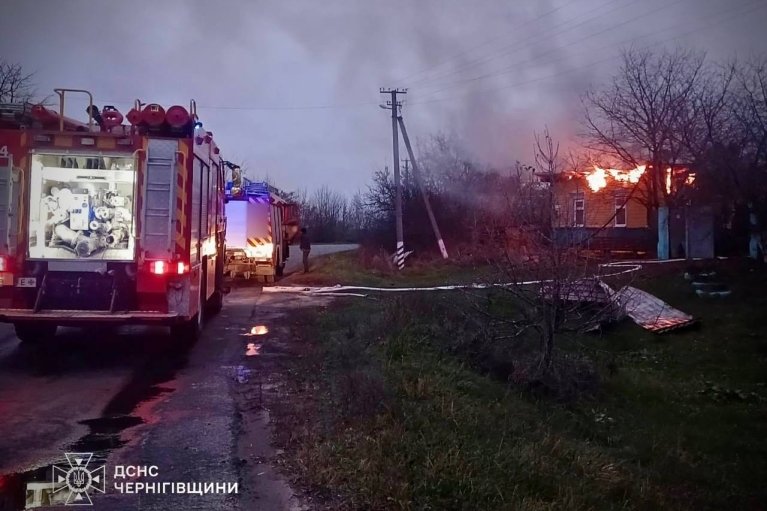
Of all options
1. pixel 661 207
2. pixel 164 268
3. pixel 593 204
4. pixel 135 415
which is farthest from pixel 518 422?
pixel 661 207

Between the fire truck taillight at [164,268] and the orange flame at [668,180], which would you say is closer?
the fire truck taillight at [164,268]

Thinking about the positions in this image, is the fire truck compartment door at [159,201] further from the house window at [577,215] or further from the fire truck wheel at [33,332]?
the house window at [577,215]

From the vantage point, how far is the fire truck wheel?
962cm

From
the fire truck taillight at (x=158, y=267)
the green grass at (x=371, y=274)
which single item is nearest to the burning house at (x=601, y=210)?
the fire truck taillight at (x=158, y=267)

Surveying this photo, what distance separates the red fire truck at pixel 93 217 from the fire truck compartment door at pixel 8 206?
0.01 meters

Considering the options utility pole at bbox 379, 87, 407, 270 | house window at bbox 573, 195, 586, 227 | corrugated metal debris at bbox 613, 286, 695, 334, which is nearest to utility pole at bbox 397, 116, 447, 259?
utility pole at bbox 379, 87, 407, 270

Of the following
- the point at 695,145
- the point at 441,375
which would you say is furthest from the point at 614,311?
the point at 695,145

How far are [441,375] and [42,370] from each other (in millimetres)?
4474

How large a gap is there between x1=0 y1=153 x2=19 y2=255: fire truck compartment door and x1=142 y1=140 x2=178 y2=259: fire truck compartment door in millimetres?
1405

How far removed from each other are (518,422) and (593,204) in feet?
37.7

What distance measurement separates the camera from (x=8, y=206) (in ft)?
27.3

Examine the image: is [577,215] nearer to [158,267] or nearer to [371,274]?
[158,267]

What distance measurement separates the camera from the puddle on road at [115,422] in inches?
176

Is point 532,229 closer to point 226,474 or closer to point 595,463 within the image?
point 595,463
